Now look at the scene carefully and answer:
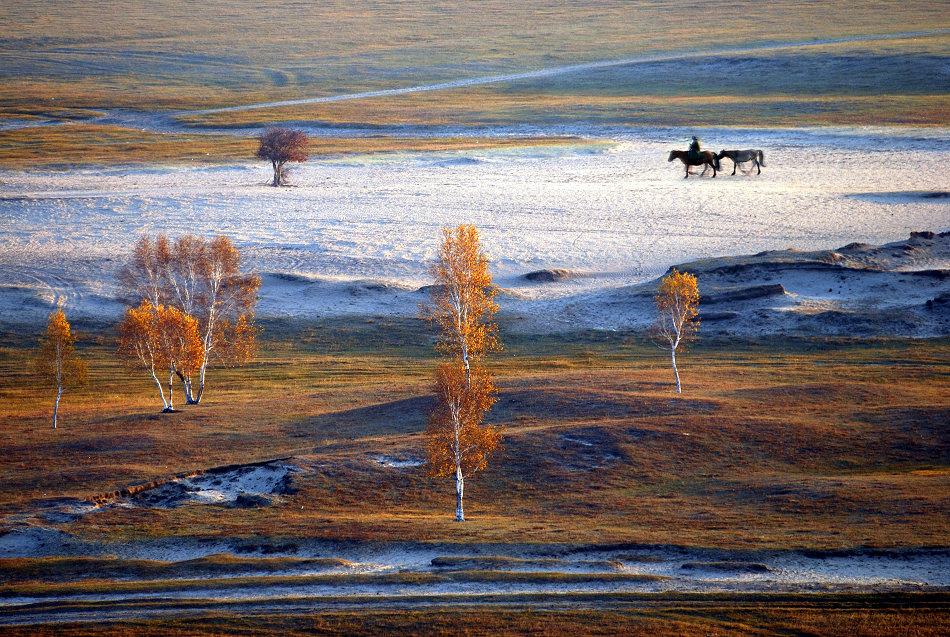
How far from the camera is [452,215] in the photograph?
5506cm

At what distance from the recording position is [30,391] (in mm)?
32375

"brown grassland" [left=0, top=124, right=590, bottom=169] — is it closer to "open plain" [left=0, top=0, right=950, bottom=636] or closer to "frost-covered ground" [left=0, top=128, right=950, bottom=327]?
"open plain" [left=0, top=0, right=950, bottom=636]

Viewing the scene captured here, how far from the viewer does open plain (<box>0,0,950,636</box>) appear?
50.4ft

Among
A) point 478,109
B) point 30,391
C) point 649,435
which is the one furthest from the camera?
point 478,109

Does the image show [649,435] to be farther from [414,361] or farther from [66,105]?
[66,105]

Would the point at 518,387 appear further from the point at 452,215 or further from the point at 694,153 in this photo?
the point at 694,153

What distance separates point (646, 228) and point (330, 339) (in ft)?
69.6

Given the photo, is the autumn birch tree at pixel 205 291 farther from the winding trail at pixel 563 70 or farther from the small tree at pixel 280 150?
the winding trail at pixel 563 70

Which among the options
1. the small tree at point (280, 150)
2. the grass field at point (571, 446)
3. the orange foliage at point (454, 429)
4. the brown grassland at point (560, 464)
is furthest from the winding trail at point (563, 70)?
the orange foliage at point (454, 429)

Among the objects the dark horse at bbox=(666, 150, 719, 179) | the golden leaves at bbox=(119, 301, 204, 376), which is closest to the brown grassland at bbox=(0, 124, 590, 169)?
the dark horse at bbox=(666, 150, 719, 179)

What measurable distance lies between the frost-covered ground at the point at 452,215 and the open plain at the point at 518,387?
0.99ft

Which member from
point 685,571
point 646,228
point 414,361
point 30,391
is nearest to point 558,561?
point 685,571

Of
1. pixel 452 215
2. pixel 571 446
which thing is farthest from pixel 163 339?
pixel 452 215

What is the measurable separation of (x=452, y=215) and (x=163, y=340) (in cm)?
2808
